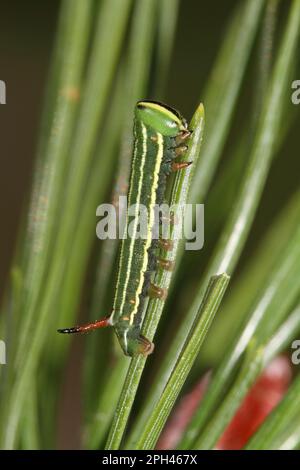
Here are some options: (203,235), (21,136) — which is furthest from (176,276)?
(21,136)

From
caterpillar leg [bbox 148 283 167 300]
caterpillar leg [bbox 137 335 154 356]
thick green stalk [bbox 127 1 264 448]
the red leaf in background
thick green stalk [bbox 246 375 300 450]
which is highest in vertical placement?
thick green stalk [bbox 127 1 264 448]

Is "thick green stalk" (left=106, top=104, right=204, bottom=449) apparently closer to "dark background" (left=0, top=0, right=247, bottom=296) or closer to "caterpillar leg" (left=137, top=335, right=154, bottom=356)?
"caterpillar leg" (left=137, top=335, right=154, bottom=356)
